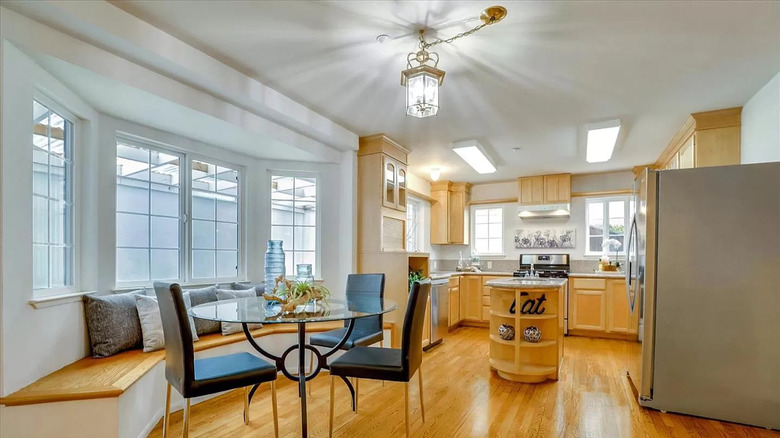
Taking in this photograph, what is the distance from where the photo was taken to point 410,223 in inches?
244

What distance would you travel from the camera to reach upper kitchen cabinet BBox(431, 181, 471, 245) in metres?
6.38

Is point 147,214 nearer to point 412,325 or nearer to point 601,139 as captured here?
point 412,325

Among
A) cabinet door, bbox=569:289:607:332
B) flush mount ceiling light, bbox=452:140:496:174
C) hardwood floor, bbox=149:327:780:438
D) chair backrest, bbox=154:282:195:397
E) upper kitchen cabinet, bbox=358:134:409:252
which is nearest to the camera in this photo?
chair backrest, bbox=154:282:195:397

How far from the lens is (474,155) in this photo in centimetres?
454

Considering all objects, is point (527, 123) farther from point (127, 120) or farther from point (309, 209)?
point (127, 120)

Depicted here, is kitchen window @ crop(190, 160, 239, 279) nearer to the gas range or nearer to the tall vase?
the tall vase

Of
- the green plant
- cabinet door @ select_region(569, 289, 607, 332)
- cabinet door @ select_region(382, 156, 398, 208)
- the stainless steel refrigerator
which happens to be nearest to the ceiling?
cabinet door @ select_region(382, 156, 398, 208)

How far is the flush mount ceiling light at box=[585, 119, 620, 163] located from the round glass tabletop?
2.63 meters

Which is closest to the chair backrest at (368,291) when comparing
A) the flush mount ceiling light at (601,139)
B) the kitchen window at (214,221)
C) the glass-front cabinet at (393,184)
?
the glass-front cabinet at (393,184)

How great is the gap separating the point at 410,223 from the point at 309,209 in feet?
7.35

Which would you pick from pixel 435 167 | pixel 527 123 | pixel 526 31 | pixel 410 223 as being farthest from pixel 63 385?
pixel 410 223

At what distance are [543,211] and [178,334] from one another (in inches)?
212

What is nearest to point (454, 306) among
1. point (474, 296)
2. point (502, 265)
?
point (474, 296)

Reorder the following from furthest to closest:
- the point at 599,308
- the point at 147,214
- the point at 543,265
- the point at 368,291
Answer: the point at 543,265
the point at 599,308
the point at 368,291
the point at 147,214
